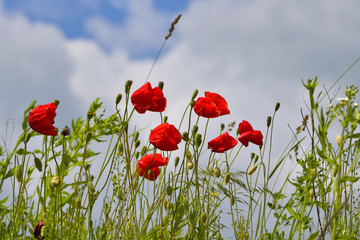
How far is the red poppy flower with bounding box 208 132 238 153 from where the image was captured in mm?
2582

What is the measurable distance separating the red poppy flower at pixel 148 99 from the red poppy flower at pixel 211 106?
0.18 metres

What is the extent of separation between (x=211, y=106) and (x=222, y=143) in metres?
0.19

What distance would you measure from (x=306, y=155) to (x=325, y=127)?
0.49 m

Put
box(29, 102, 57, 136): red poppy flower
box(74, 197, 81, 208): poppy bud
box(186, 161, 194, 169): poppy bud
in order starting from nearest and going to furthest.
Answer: box(29, 102, 57, 136): red poppy flower, box(74, 197, 81, 208): poppy bud, box(186, 161, 194, 169): poppy bud

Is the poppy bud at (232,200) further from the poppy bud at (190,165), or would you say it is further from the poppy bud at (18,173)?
the poppy bud at (18,173)

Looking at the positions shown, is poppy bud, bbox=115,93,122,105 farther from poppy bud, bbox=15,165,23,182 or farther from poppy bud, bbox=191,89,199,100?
poppy bud, bbox=15,165,23,182

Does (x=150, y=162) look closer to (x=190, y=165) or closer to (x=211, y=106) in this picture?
(x=190, y=165)

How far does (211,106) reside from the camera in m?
2.57

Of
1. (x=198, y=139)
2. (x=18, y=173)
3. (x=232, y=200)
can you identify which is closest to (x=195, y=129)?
(x=198, y=139)

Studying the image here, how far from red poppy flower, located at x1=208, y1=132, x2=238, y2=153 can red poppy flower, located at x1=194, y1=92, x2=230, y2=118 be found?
0.11 m

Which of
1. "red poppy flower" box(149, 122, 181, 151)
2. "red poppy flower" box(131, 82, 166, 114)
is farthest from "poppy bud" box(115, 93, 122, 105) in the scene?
"red poppy flower" box(149, 122, 181, 151)

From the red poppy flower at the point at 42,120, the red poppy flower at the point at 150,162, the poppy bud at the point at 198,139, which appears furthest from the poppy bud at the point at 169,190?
the red poppy flower at the point at 42,120

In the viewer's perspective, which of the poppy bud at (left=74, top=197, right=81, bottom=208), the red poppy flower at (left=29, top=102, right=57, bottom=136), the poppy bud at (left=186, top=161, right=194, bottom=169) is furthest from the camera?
the poppy bud at (left=186, top=161, right=194, bottom=169)

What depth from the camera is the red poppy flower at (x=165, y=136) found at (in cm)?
235
